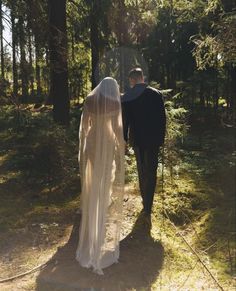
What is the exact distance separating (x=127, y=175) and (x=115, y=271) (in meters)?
3.98

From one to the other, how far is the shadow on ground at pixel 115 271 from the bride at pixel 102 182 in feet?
0.37

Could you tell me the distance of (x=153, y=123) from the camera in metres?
6.13

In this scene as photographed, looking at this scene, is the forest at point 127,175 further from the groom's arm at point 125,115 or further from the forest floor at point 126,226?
the groom's arm at point 125,115

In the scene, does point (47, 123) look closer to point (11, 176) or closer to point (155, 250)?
point (11, 176)

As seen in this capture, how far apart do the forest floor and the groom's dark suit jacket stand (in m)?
1.23

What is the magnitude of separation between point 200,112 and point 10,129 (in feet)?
24.6

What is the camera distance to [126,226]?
6215 mm

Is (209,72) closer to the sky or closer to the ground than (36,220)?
closer to the sky

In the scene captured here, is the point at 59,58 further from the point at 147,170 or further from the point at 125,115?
the point at 147,170

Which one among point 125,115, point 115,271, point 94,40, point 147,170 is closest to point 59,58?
point 125,115

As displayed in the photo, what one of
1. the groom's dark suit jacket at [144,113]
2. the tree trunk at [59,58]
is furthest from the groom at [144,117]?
the tree trunk at [59,58]

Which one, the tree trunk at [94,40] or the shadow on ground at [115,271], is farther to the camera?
the tree trunk at [94,40]

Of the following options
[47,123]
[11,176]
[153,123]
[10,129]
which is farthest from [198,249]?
[10,129]

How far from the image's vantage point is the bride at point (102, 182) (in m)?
4.85
